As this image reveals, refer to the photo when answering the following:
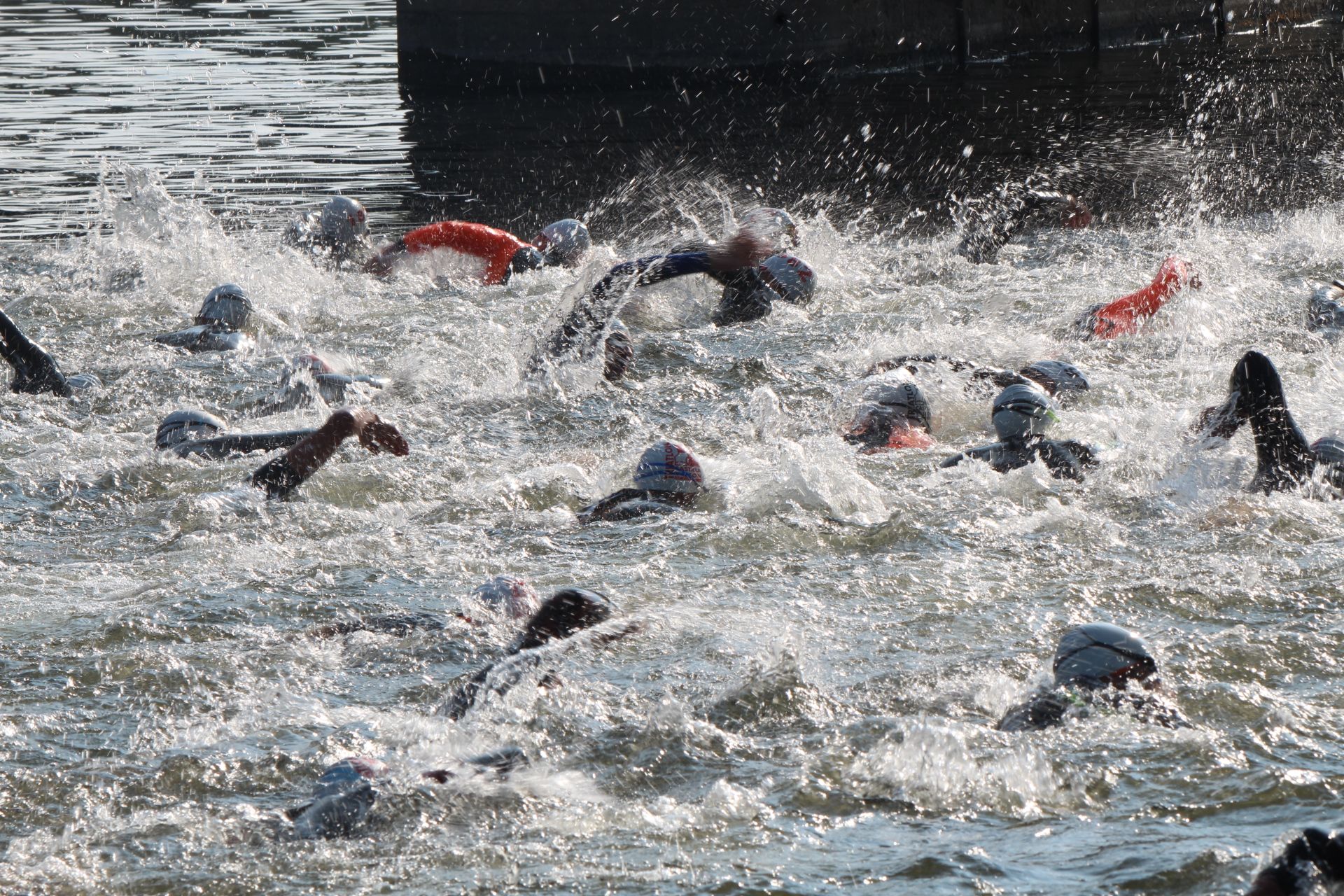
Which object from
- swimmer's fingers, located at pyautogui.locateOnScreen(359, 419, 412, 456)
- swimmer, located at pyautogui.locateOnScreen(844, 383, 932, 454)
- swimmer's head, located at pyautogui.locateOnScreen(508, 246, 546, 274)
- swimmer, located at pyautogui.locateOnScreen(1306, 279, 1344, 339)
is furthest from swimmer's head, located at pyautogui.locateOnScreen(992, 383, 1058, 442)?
swimmer's head, located at pyautogui.locateOnScreen(508, 246, 546, 274)

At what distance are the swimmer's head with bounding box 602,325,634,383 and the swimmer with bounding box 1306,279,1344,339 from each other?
463cm

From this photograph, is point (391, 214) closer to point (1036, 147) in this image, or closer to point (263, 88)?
point (1036, 147)

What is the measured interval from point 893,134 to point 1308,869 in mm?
18625

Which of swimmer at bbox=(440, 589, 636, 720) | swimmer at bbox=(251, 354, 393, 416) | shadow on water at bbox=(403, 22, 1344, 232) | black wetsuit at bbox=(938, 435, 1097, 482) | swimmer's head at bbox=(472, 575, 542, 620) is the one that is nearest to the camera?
swimmer at bbox=(440, 589, 636, 720)

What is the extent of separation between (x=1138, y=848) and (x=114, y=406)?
717 centimetres

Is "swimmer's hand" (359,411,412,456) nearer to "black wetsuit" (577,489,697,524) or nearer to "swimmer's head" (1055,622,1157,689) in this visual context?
"black wetsuit" (577,489,697,524)

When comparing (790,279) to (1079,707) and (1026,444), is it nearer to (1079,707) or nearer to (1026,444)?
(1026,444)

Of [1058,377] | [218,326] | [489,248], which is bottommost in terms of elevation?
[1058,377]

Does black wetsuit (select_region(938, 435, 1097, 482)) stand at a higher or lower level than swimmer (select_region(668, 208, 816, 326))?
lower

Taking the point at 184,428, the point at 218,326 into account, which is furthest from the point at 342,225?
the point at 184,428

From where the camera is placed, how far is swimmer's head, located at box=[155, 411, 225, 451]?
8.27 metres

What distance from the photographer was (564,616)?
5461 mm

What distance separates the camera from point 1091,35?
2928 centimetres

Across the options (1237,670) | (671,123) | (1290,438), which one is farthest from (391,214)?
(1237,670)
